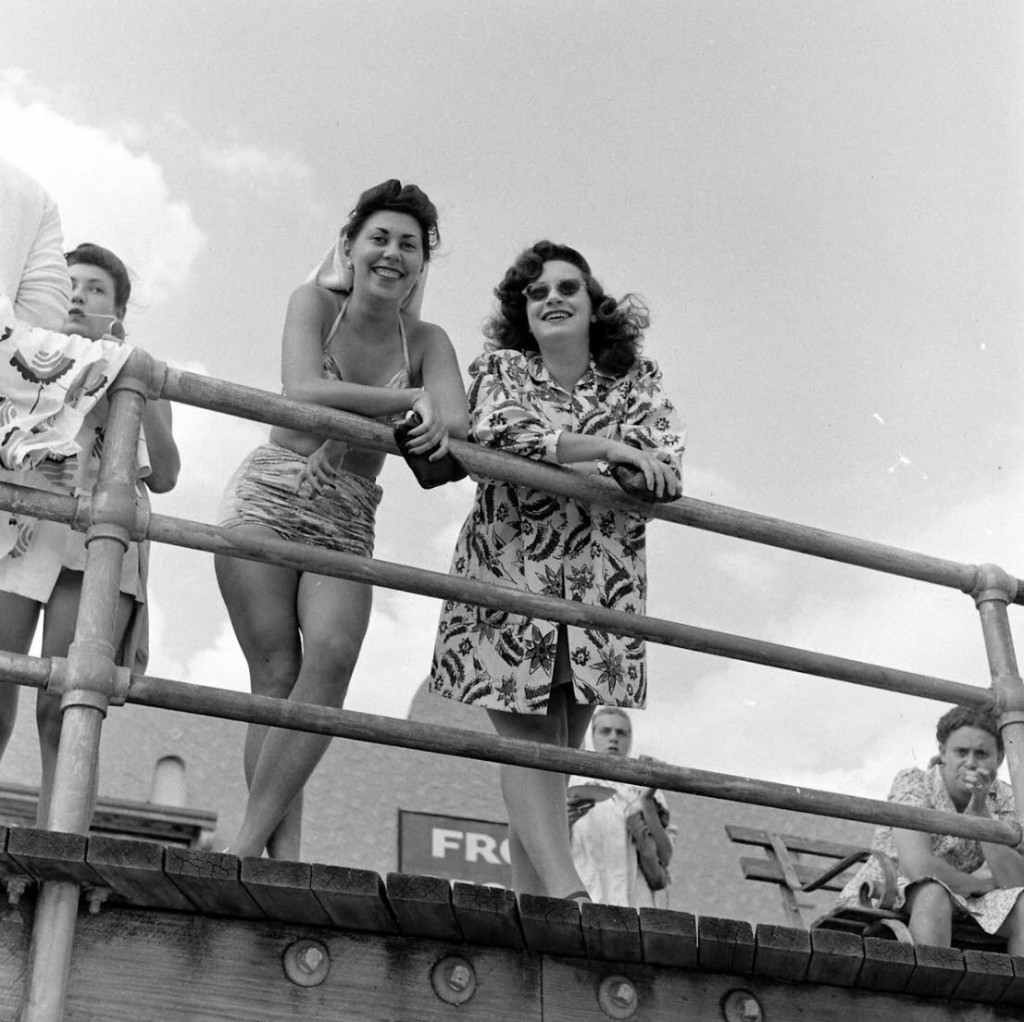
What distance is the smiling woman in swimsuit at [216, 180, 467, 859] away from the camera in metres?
3.72

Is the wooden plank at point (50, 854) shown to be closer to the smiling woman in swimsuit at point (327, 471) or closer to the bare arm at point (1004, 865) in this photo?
the smiling woman in swimsuit at point (327, 471)

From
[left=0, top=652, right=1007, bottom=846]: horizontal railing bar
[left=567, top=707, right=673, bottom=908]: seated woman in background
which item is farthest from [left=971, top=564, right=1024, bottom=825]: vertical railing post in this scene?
[left=567, top=707, right=673, bottom=908]: seated woman in background

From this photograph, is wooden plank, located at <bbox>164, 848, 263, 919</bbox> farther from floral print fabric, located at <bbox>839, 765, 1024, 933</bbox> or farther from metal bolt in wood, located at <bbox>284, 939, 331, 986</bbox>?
floral print fabric, located at <bbox>839, 765, 1024, 933</bbox>

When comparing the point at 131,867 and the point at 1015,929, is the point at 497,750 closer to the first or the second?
the point at 131,867

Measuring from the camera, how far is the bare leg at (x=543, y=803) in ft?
12.3

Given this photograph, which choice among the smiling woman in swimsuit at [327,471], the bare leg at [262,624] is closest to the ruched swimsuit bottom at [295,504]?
the smiling woman in swimsuit at [327,471]

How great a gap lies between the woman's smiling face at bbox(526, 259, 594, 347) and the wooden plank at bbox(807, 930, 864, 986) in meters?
1.75

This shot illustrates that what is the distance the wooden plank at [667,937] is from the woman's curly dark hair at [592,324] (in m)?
1.75

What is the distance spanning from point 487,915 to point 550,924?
0.41ft

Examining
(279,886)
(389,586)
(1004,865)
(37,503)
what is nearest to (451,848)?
(1004,865)

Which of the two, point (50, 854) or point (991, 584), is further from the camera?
point (991, 584)

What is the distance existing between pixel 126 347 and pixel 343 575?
0.61 metres

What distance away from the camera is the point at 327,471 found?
13.0 feet

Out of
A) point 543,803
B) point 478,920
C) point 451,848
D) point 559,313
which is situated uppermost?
point 451,848
